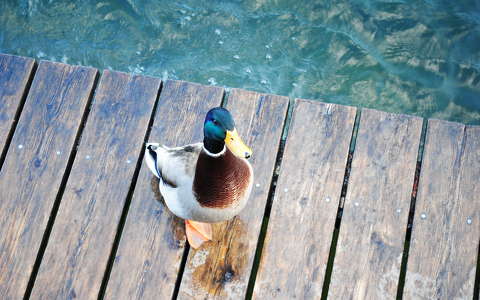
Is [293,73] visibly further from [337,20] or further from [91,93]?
[91,93]

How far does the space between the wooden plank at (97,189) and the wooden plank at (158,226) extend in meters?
0.08

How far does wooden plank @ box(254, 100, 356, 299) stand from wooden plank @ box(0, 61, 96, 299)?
119 cm

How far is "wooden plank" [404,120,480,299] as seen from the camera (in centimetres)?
271

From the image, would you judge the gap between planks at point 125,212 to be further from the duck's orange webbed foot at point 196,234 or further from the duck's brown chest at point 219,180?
the duck's brown chest at point 219,180

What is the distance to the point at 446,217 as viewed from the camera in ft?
9.27

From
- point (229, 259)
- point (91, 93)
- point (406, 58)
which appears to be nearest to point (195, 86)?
point (91, 93)

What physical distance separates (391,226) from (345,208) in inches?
9.8

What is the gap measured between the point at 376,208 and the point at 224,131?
1.06 m

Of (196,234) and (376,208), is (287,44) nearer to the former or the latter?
(376,208)

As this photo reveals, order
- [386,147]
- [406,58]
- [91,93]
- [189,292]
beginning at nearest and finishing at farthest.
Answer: [189,292], [386,147], [91,93], [406,58]

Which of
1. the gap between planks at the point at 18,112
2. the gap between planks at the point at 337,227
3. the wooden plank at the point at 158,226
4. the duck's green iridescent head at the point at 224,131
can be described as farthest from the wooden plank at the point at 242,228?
the gap between planks at the point at 18,112

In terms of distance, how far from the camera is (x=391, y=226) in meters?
2.82

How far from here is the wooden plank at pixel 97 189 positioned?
2.77 m

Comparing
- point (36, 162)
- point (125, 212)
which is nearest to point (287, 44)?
point (125, 212)
